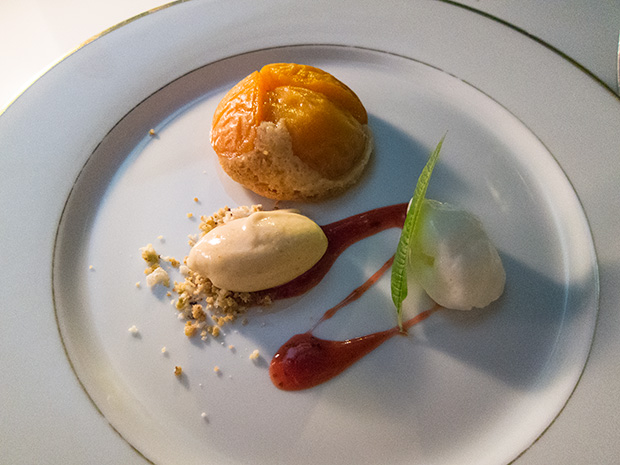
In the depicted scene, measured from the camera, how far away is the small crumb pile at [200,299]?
136 cm

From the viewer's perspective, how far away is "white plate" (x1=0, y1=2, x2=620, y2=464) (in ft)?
3.89

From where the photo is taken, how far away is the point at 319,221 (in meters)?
1.56

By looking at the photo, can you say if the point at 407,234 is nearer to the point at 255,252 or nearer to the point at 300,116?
the point at 255,252

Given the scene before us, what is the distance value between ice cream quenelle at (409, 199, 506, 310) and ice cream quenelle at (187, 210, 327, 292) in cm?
33

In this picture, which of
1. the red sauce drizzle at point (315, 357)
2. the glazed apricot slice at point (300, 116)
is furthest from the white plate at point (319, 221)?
the glazed apricot slice at point (300, 116)

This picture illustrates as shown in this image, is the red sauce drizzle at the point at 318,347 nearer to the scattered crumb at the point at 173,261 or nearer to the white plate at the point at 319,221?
the white plate at the point at 319,221

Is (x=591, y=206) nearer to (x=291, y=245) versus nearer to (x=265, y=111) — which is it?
(x=291, y=245)

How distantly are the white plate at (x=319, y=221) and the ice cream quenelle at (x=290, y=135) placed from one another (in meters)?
0.10

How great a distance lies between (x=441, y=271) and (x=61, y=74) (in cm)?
164

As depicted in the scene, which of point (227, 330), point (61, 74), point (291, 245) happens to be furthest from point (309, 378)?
point (61, 74)

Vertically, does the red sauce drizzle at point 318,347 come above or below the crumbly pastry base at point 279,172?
below

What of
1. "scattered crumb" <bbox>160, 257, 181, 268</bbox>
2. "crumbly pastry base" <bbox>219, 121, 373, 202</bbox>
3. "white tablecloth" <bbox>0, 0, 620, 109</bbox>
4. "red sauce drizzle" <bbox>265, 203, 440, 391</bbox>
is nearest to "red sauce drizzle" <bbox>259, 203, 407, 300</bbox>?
"red sauce drizzle" <bbox>265, 203, 440, 391</bbox>

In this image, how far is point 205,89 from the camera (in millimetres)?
1839

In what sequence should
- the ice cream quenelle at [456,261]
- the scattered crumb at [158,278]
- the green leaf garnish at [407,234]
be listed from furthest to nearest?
the scattered crumb at [158,278] → the ice cream quenelle at [456,261] → the green leaf garnish at [407,234]
